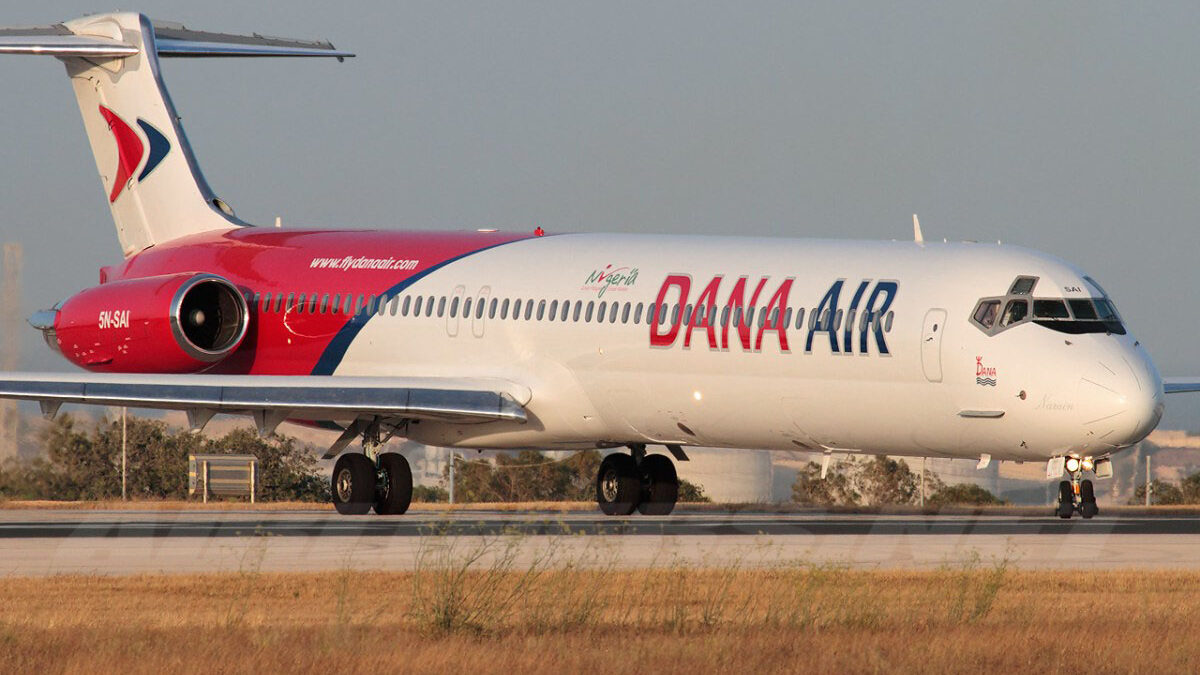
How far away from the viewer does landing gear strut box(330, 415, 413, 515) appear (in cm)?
3022

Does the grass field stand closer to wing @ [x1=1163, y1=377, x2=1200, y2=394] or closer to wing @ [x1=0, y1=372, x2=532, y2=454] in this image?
wing @ [x1=0, y1=372, x2=532, y2=454]

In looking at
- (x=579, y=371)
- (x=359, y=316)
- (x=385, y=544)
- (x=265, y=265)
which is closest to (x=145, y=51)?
(x=265, y=265)

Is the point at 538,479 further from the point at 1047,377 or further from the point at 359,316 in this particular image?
the point at 1047,377

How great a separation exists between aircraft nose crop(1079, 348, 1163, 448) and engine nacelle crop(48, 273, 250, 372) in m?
14.8

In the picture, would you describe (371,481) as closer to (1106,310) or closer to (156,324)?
(156,324)

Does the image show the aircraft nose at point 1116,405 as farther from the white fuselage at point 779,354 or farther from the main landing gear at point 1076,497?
the main landing gear at point 1076,497

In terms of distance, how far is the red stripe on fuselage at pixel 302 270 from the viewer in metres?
32.7

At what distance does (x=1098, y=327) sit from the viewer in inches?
1016

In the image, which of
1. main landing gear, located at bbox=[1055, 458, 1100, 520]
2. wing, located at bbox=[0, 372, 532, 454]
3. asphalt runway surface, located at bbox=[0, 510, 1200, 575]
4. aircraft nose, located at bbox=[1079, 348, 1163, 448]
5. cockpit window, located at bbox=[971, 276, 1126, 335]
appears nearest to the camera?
asphalt runway surface, located at bbox=[0, 510, 1200, 575]

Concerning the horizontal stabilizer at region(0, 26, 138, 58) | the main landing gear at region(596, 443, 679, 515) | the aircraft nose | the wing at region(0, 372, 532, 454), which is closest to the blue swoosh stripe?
the horizontal stabilizer at region(0, 26, 138, 58)

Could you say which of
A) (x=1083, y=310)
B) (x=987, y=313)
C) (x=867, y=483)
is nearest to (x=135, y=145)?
(x=987, y=313)

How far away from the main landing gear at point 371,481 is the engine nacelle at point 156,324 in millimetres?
4092

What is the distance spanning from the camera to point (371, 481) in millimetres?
30312

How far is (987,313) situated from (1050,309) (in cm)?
79
